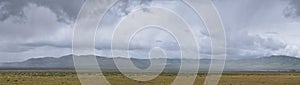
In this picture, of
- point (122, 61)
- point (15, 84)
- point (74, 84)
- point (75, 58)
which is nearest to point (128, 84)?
point (74, 84)

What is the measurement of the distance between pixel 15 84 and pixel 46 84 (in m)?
3.71

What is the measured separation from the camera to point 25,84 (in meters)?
49.1

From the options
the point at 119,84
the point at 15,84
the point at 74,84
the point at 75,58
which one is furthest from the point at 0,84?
the point at 75,58

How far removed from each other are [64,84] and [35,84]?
3.88 meters

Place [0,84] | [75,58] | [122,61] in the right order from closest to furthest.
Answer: [75,58] < [122,61] < [0,84]

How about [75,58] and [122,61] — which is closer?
[75,58]

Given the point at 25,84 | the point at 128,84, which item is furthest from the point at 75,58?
the point at 25,84

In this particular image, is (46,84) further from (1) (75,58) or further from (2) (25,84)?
(1) (75,58)

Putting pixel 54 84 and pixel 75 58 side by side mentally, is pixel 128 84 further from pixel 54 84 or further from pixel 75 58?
pixel 75 58

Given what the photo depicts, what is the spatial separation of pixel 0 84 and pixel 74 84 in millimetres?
8611

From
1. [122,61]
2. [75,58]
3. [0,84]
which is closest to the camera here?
[75,58]

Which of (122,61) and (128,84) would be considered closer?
(122,61)

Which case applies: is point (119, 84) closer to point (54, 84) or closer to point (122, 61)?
point (54, 84)

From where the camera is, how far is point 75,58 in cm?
1344
